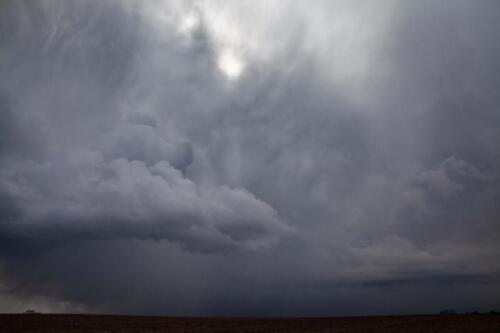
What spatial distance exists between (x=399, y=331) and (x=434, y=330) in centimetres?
476

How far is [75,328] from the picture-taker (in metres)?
62.4

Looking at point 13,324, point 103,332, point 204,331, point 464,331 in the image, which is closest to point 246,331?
point 204,331

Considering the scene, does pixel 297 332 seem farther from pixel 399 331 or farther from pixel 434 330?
pixel 434 330

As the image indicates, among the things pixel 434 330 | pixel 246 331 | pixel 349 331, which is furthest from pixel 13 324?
pixel 434 330

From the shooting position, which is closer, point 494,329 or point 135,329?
point 494,329

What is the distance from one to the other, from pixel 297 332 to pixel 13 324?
46992 mm

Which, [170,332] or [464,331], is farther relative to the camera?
[170,332]

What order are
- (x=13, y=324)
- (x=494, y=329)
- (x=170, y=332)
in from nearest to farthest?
(x=494, y=329) < (x=170, y=332) < (x=13, y=324)

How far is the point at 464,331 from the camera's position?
55844 millimetres

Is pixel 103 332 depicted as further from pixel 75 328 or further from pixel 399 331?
pixel 399 331

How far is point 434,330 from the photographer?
5891 centimetres

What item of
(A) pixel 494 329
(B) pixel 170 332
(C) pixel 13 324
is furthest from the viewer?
(C) pixel 13 324

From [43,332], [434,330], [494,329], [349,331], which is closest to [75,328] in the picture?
[43,332]

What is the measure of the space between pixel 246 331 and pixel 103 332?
67.1 ft
